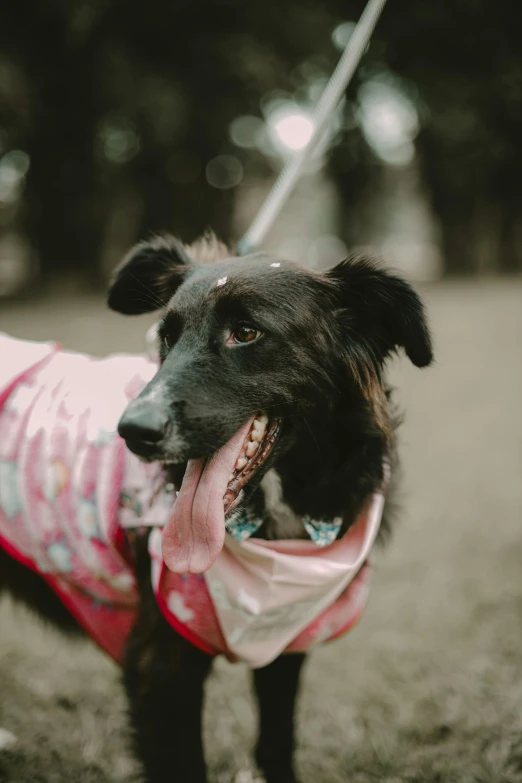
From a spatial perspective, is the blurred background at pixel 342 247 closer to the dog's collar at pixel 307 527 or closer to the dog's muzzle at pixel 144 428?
the dog's collar at pixel 307 527

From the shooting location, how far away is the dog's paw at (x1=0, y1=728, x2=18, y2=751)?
295 centimetres

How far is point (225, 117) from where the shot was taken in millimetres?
16844

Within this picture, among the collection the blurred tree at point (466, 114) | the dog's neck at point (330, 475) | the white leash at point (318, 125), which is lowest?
the dog's neck at point (330, 475)

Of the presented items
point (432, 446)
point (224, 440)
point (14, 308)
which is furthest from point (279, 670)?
point (14, 308)

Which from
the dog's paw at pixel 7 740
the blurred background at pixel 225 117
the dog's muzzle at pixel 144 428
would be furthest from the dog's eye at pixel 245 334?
the blurred background at pixel 225 117

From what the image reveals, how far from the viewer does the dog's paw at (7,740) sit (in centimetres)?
295

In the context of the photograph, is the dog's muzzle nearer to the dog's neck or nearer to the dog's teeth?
the dog's teeth

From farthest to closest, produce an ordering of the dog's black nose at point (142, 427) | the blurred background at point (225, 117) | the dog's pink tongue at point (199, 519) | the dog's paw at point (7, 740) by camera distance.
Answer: the blurred background at point (225, 117), the dog's paw at point (7, 740), the dog's pink tongue at point (199, 519), the dog's black nose at point (142, 427)

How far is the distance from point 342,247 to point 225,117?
837 cm

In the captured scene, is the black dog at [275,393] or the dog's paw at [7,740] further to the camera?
the dog's paw at [7,740]

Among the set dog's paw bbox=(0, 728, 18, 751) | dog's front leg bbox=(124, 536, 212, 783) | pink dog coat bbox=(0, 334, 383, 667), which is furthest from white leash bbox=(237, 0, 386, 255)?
dog's paw bbox=(0, 728, 18, 751)

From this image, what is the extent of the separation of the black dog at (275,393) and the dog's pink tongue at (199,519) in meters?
0.03

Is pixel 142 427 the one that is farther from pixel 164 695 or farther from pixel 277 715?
pixel 277 715

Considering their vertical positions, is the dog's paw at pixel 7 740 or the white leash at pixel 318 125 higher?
the white leash at pixel 318 125
